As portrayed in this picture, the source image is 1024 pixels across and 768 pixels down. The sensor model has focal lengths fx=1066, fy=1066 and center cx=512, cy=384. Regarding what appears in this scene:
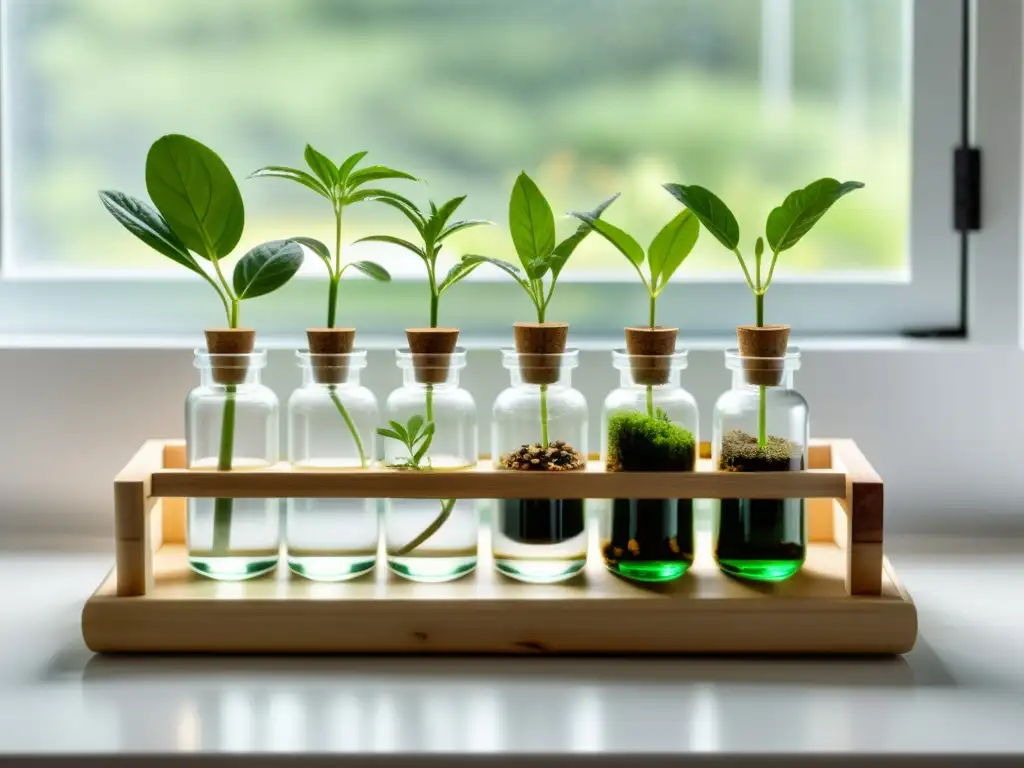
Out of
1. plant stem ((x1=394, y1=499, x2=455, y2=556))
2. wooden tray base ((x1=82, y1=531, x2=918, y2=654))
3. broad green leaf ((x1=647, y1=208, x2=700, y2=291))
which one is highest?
broad green leaf ((x1=647, y1=208, x2=700, y2=291))

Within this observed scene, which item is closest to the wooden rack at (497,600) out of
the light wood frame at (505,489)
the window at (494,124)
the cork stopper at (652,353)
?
the light wood frame at (505,489)

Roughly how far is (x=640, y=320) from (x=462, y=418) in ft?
1.26

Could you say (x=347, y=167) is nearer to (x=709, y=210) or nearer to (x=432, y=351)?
(x=432, y=351)

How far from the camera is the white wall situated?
1192mm

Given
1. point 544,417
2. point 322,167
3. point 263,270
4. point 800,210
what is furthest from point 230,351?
point 800,210

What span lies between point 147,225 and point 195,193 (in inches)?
2.2

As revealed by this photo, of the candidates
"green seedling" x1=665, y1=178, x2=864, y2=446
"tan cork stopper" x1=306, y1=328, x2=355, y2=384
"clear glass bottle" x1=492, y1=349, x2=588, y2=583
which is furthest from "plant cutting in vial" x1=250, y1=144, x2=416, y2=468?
"green seedling" x1=665, y1=178, x2=864, y2=446

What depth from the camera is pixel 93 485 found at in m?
1.21

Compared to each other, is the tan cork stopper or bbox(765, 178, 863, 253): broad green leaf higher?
bbox(765, 178, 863, 253): broad green leaf

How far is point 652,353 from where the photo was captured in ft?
3.11

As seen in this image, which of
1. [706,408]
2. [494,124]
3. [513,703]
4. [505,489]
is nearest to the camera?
[513,703]

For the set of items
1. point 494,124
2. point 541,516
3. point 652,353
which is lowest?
point 541,516

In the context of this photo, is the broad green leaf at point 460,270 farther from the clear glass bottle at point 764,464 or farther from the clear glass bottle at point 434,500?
the clear glass bottle at point 764,464

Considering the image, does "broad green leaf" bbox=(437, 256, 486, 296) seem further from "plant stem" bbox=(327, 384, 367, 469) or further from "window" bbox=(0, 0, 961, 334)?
"window" bbox=(0, 0, 961, 334)
